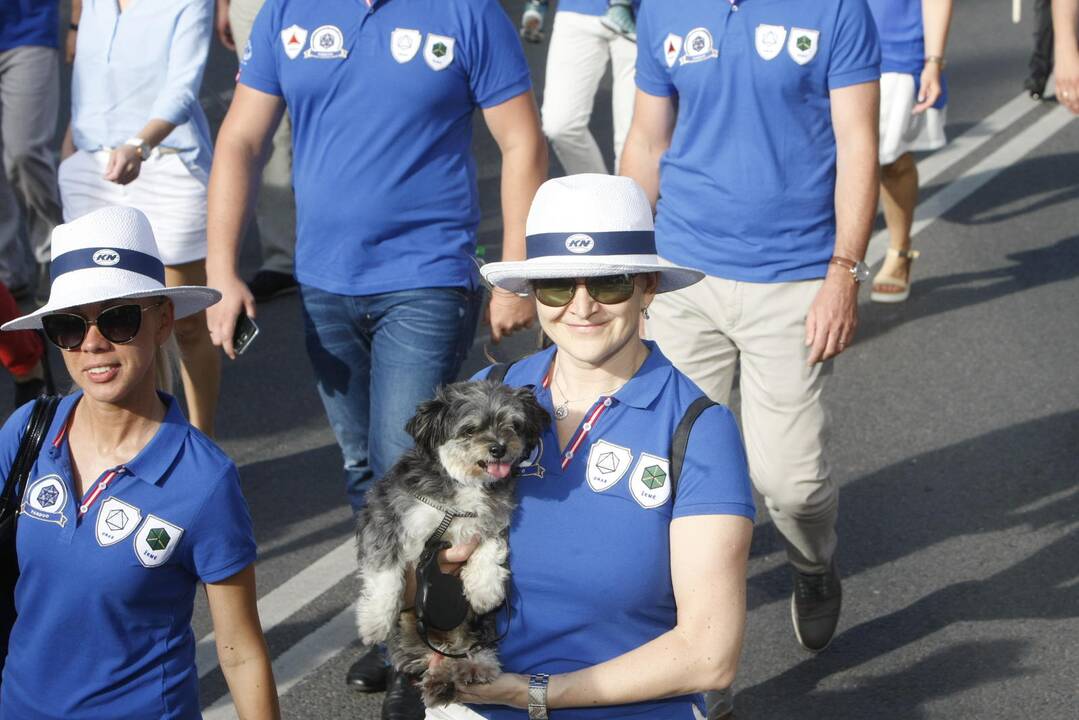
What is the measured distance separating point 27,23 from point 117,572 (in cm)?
647

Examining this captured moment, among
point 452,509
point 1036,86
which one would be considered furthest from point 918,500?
point 1036,86

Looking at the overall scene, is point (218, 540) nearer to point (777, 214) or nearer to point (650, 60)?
point (777, 214)

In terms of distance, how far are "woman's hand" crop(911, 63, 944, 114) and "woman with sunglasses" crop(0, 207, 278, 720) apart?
260 inches

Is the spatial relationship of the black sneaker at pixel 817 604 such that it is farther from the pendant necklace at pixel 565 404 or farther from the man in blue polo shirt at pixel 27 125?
the man in blue polo shirt at pixel 27 125

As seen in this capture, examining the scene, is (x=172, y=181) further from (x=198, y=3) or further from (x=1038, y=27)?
(x=1038, y=27)

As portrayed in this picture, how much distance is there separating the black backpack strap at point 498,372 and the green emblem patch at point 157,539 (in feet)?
2.74

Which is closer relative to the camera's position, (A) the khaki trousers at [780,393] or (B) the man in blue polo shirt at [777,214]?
(B) the man in blue polo shirt at [777,214]

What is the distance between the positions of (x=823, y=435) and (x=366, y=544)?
2.10 metres

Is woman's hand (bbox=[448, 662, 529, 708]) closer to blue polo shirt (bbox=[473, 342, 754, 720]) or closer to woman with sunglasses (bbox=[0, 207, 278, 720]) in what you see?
blue polo shirt (bbox=[473, 342, 754, 720])

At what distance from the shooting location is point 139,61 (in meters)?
6.87

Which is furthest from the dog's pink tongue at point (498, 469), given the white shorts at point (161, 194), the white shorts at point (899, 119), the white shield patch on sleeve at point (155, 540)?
the white shorts at point (899, 119)

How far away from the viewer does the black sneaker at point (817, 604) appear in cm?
572

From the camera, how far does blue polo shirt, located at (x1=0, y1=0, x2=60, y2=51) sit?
29.8ft

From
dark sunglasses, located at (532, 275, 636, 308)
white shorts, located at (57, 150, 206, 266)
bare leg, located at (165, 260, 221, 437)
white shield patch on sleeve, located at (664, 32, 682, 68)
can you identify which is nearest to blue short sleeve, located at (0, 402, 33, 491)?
dark sunglasses, located at (532, 275, 636, 308)
